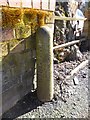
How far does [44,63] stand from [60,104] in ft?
1.32

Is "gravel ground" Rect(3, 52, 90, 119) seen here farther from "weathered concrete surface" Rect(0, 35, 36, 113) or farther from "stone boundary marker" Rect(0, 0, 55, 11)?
"stone boundary marker" Rect(0, 0, 55, 11)

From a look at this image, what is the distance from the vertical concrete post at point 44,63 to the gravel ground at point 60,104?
0.09m

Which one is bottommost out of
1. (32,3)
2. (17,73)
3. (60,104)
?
(60,104)

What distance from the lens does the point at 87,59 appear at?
3584 mm

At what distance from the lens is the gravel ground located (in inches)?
73.3

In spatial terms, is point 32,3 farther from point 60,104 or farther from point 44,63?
point 60,104

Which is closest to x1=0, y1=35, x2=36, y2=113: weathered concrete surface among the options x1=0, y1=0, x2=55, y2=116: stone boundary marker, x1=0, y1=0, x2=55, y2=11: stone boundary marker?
x1=0, y1=0, x2=55, y2=116: stone boundary marker

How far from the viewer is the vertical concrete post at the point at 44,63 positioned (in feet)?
6.44

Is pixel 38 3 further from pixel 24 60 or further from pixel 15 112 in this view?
pixel 15 112

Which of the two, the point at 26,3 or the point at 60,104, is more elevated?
the point at 26,3

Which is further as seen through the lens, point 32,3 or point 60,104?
point 60,104

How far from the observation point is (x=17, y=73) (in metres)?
1.90

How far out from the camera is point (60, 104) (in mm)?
2033

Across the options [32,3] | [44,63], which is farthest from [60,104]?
[32,3]
